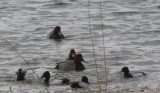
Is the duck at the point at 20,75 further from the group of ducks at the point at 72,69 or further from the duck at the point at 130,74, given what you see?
the duck at the point at 130,74

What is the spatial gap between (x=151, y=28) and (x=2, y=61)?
23.8ft

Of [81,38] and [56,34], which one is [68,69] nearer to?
[81,38]

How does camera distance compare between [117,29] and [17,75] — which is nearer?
[17,75]

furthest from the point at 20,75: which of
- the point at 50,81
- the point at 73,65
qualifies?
the point at 73,65

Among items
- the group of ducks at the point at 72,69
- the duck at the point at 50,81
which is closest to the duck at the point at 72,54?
the group of ducks at the point at 72,69

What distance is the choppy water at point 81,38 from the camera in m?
13.5

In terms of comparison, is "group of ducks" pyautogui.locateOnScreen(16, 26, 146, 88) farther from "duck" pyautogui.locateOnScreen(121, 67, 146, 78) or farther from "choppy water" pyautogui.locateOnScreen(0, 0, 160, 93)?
"choppy water" pyautogui.locateOnScreen(0, 0, 160, 93)

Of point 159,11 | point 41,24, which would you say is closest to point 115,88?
→ point 41,24

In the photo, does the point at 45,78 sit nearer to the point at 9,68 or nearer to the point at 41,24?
the point at 9,68

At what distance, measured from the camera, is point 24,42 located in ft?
60.3

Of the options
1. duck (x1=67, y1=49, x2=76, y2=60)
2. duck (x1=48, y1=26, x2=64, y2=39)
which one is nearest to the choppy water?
duck (x1=48, y1=26, x2=64, y2=39)

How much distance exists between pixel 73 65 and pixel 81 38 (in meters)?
3.48

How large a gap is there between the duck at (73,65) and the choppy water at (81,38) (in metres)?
0.18

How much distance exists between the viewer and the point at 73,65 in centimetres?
1560
